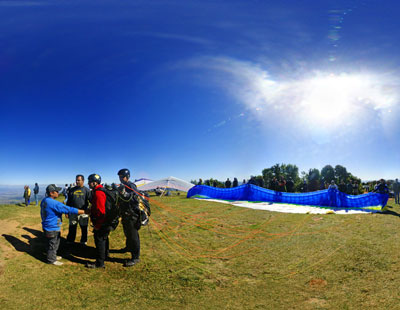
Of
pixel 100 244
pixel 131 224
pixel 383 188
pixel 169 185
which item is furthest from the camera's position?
pixel 169 185

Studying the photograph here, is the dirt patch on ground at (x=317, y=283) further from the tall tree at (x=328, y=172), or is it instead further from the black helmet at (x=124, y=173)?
the tall tree at (x=328, y=172)

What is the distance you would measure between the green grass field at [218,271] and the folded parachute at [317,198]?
6162 mm

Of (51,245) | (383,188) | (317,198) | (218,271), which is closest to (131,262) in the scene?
(51,245)

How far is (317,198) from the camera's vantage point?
14781 millimetres

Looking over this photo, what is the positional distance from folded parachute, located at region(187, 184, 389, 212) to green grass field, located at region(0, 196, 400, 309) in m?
6.16

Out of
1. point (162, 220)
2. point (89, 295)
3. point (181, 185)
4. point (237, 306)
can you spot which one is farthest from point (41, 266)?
point (181, 185)

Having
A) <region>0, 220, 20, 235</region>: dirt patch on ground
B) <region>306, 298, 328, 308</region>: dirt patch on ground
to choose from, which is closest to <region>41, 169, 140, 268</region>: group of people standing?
<region>0, 220, 20, 235</region>: dirt patch on ground

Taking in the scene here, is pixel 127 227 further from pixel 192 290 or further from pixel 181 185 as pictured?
pixel 181 185

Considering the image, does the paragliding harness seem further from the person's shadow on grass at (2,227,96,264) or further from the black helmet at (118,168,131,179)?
the person's shadow on grass at (2,227,96,264)

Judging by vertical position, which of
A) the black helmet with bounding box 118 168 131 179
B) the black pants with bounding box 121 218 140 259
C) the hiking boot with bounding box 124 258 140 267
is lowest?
the hiking boot with bounding box 124 258 140 267

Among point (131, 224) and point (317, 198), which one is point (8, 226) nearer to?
point (131, 224)

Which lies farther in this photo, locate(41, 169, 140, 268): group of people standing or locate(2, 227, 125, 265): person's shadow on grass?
locate(2, 227, 125, 265): person's shadow on grass

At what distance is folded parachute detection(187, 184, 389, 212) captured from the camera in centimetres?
1368

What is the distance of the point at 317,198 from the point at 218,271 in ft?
41.8
